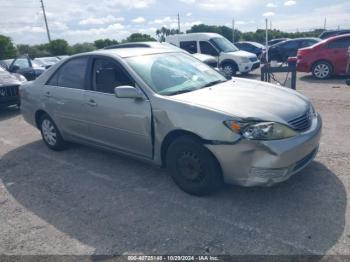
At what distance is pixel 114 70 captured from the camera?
4.18 metres

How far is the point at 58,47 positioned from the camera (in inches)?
1265

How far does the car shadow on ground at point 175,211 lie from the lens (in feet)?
9.33

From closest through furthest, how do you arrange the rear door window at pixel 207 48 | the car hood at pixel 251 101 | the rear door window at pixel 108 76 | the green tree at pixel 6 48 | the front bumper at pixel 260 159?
the front bumper at pixel 260 159, the car hood at pixel 251 101, the rear door window at pixel 108 76, the rear door window at pixel 207 48, the green tree at pixel 6 48

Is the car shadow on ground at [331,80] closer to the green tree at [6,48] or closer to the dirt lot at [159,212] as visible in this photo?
the dirt lot at [159,212]

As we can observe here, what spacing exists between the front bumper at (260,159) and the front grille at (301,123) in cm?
9

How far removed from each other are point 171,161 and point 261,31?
47.4 metres

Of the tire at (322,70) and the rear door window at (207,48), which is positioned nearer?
the tire at (322,70)

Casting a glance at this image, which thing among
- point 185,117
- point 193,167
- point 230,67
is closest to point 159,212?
point 193,167

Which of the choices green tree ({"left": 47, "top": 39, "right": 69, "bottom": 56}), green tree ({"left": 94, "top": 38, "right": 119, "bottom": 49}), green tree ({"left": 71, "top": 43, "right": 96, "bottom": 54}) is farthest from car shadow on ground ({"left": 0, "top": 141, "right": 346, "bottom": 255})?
green tree ({"left": 94, "top": 38, "right": 119, "bottom": 49})

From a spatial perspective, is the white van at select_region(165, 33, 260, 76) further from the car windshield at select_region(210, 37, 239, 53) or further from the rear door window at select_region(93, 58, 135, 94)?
the rear door window at select_region(93, 58, 135, 94)

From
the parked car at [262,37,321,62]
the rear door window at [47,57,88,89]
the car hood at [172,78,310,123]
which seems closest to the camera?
the car hood at [172,78,310,123]

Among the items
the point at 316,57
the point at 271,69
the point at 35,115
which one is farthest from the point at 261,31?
the point at 35,115

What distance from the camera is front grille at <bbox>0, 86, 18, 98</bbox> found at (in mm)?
8461

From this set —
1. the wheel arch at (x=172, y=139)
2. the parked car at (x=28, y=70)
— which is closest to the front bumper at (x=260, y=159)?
the wheel arch at (x=172, y=139)
